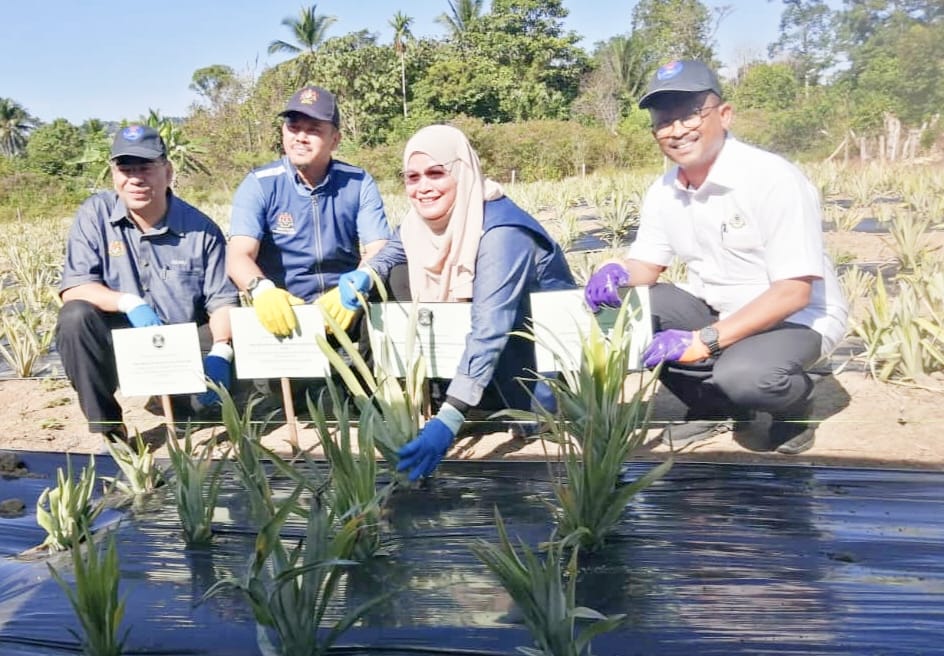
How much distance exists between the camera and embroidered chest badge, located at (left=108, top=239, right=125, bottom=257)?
277 centimetres

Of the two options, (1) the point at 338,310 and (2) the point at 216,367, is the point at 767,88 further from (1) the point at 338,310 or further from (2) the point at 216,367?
(2) the point at 216,367

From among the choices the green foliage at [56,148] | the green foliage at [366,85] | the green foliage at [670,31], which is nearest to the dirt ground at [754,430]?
the green foliage at [670,31]

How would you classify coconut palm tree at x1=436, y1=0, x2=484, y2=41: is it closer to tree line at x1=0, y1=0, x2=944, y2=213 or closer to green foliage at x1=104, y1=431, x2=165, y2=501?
tree line at x1=0, y1=0, x2=944, y2=213

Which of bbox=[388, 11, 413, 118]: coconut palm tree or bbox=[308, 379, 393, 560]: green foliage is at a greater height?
bbox=[388, 11, 413, 118]: coconut palm tree

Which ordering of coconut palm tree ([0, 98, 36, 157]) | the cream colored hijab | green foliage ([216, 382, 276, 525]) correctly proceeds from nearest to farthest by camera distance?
1. green foliage ([216, 382, 276, 525])
2. the cream colored hijab
3. coconut palm tree ([0, 98, 36, 157])

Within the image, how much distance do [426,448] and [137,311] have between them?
1.33 meters

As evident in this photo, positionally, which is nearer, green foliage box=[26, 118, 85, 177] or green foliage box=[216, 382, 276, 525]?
green foliage box=[216, 382, 276, 525]

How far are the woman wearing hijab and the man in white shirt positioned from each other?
0.79 ft

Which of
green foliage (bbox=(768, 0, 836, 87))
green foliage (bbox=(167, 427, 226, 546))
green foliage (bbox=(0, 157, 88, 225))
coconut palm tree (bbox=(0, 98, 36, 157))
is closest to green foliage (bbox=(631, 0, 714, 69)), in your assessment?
green foliage (bbox=(768, 0, 836, 87))

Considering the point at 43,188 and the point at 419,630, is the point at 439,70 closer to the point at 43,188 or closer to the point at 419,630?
the point at 43,188

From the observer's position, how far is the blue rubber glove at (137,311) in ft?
8.53

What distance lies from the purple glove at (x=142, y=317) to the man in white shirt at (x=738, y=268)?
4.82ft

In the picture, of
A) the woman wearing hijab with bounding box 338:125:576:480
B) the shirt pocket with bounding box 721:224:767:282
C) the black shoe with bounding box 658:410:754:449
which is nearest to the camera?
the woman wearing hijab with bounding box 338:125:576:480

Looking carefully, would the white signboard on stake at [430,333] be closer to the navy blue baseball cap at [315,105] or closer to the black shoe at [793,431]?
the navy blue baseball cap at [315,105]
